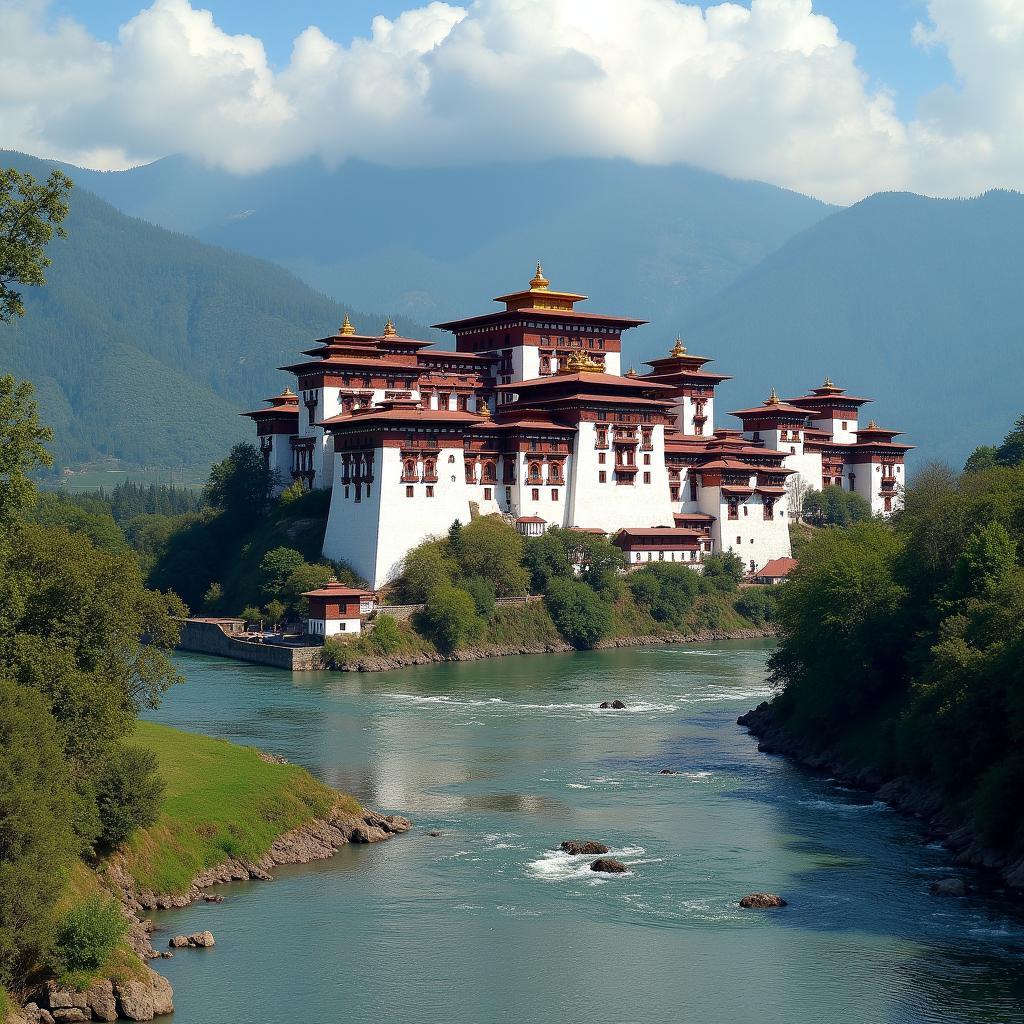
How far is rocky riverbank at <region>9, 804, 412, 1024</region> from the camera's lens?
31016 mm

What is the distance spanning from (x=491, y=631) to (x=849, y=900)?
173 feet

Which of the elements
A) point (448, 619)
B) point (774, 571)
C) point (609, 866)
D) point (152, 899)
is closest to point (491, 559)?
point (448, 619)

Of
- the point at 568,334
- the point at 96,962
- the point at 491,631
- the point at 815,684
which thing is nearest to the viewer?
the point at 96,962

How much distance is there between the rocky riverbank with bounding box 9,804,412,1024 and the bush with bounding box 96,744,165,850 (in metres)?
0.70

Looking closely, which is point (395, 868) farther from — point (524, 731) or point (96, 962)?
point (524, 731)

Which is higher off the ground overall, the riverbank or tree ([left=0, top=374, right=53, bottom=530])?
tree ([left=0, top=374, right=53, bottom=530])

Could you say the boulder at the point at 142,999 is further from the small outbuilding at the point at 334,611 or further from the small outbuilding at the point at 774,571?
the small outbuilding at the point at 774,571

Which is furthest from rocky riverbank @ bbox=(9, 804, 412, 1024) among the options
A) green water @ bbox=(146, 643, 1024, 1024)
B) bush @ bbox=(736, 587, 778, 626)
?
bush @ bbox=(736, 587, 778, 626)

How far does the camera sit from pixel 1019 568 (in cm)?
5019

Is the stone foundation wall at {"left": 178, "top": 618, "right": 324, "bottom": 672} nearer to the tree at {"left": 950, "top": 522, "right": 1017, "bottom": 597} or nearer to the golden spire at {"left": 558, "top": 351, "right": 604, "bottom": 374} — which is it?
the golden spire at {"left": 558, "top": 351, "right": 604, "bottom": 374}

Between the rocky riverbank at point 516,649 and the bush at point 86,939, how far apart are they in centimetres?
5125

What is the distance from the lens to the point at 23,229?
3356cm

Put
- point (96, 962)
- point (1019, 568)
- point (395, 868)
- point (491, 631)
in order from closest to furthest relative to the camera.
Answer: point (96, 962) → point (395, 868) → point (1019, 568) → point (491, 631)

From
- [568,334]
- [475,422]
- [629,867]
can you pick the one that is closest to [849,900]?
[629,867]
